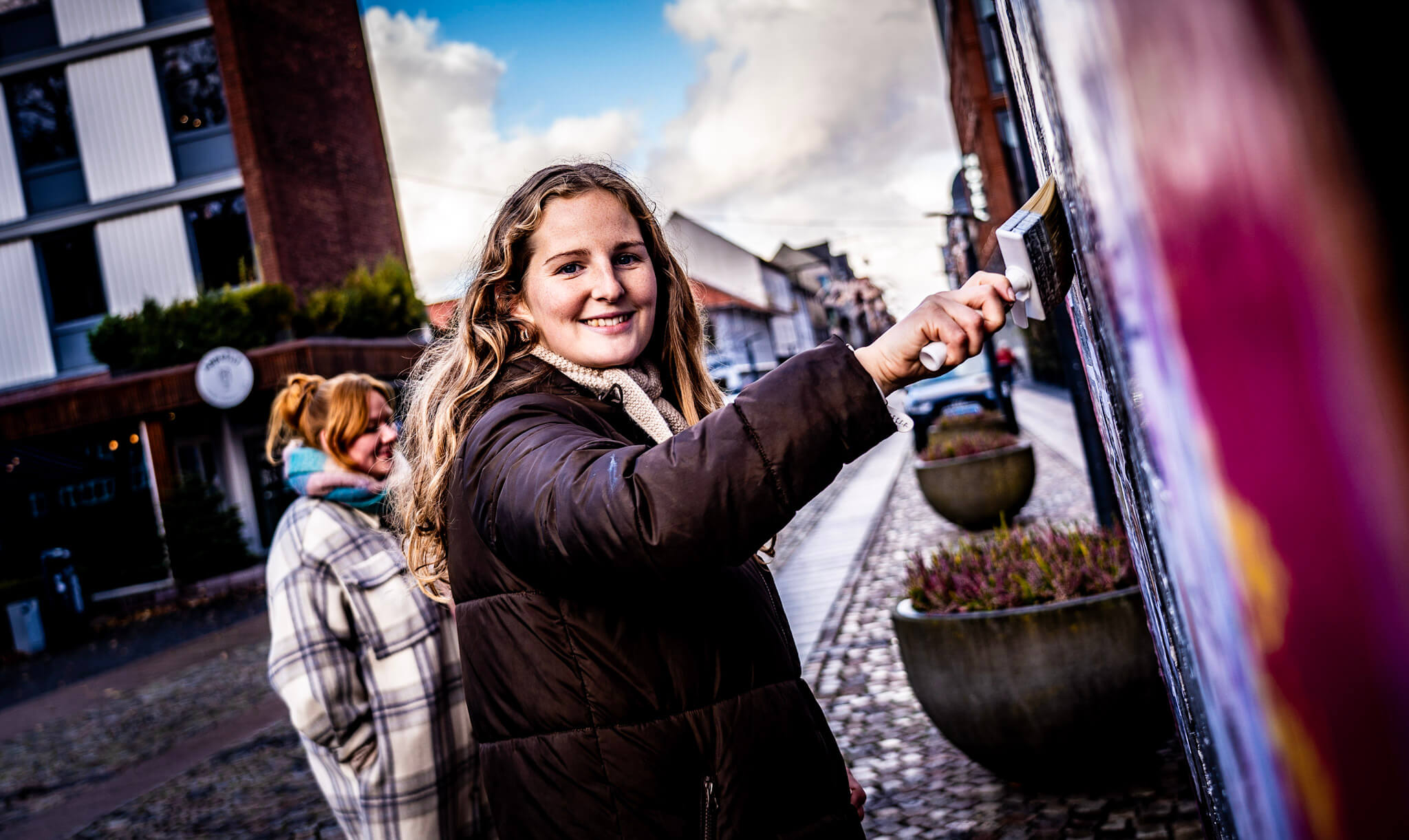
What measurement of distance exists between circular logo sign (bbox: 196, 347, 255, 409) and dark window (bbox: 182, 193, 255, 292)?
3495 millimetres

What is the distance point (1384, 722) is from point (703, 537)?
2.23ft

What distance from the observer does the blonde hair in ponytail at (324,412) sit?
3379mm

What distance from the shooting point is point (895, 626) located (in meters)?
3.71

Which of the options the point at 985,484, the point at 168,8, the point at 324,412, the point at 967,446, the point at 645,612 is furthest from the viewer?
the point at 168,8

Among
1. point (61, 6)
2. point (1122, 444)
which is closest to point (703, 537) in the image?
point (1122, 444)

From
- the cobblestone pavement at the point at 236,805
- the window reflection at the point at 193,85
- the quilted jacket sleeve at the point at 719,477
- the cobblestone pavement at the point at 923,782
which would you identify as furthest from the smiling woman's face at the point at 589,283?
the window reflection at the point at 193,85

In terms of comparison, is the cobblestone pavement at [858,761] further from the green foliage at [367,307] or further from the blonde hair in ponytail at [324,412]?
the green foliage at [367,307]

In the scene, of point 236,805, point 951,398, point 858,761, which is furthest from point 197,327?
point 858,761

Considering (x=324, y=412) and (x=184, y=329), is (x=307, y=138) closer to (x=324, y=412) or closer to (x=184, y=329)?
(x=184, y=329)

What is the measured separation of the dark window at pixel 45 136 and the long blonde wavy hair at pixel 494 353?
22.8 meters

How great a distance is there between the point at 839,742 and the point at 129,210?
20.9 m

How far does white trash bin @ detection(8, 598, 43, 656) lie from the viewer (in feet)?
49.2

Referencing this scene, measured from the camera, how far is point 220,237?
20547mm

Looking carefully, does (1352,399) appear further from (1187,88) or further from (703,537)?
(703,537)
